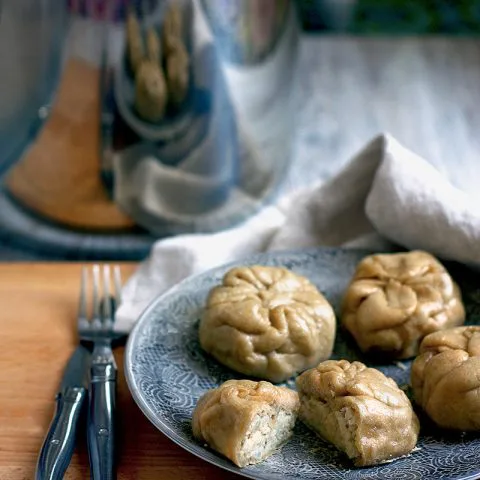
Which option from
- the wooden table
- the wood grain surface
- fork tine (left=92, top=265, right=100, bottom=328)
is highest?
the wood grain surface

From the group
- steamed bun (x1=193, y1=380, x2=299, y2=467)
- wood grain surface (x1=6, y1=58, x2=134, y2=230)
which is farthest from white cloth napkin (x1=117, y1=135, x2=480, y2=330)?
steamed bun (x1=193, y1=380, x2=299, y2=467)

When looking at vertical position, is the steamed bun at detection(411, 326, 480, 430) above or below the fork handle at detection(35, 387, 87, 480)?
above

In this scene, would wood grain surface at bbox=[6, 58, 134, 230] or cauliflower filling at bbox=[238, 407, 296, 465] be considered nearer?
cauliflower filling at bbox=[238, 407, 296, 465]

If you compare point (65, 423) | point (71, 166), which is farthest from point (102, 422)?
point (71, 166)

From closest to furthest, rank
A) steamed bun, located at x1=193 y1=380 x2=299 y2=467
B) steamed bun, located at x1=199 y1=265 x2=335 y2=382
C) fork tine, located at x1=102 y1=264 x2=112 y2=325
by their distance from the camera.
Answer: steamed bun, located at x1=193 y1=380 x2=299 y2=467
steamed bun, located at x1=199 y1=265 x2=335 y2=382
fork tine, located at x1=102 y1=264 x2=112 y2=325

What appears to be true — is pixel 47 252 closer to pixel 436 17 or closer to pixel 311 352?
pixel 311 352

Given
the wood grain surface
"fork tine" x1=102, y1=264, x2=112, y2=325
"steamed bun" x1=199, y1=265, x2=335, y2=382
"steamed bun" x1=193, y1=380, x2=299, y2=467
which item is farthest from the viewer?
the wood grain surface

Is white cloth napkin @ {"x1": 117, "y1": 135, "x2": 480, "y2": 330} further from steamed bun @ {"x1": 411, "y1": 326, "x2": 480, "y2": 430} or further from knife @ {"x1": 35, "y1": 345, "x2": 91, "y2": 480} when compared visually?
steamed bun @ {"x1": 411, "y1": 326, "x2": 480, "y2": 430}

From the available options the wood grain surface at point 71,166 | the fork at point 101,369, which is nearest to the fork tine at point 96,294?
the fork at point 101,369

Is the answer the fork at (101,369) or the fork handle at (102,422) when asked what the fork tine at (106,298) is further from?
the fork handle at (102,422)
